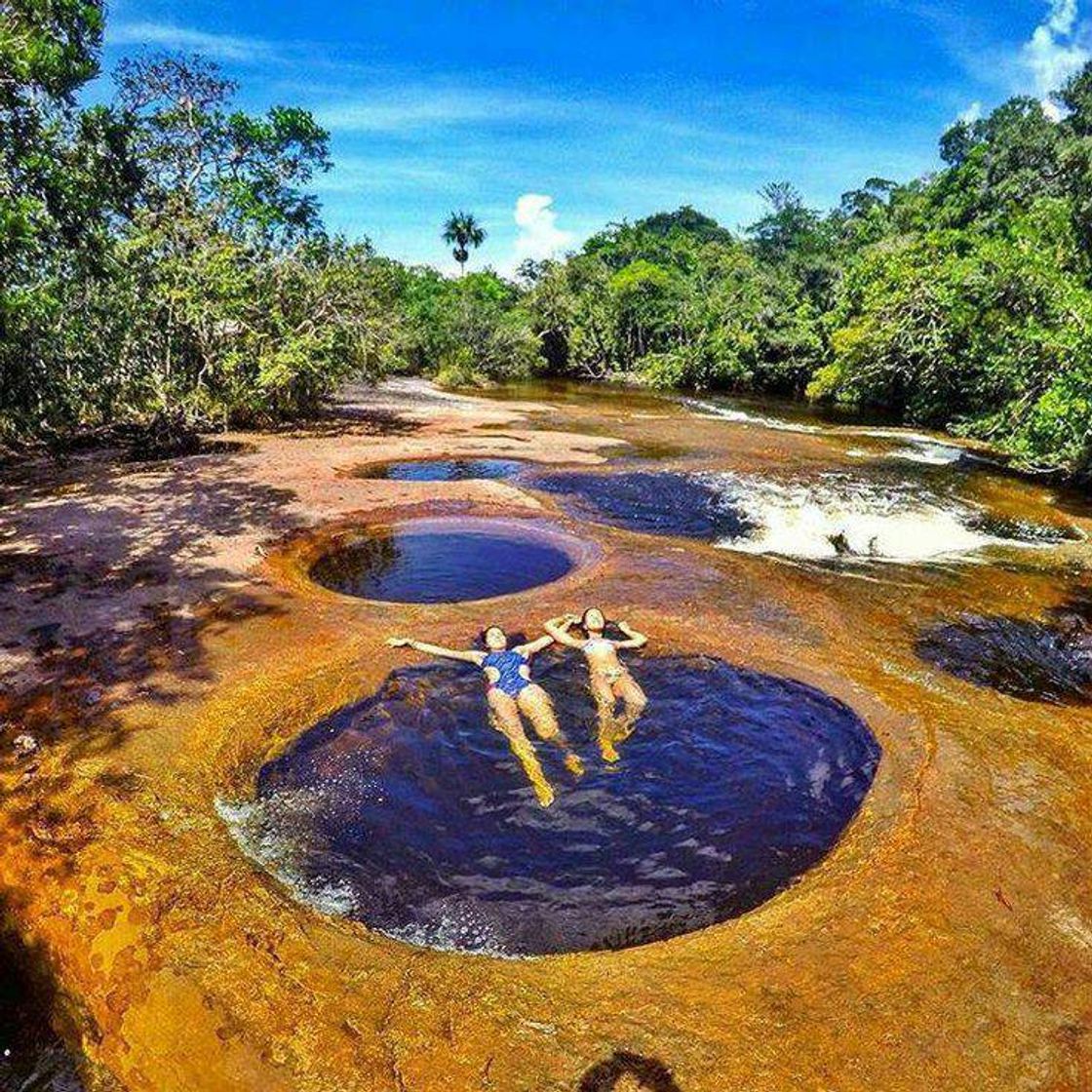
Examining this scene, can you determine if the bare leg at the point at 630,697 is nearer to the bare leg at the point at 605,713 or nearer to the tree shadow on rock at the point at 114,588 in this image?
the bare leg at the point at 605,713

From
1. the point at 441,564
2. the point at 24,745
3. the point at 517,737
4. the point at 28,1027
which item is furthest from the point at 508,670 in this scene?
the point at 441,564

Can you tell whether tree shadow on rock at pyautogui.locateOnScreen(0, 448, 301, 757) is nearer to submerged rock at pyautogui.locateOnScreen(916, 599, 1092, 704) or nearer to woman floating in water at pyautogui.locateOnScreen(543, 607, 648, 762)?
woman floating in water at pyautogui.locateOnScreen(543, 607, 648, 762)

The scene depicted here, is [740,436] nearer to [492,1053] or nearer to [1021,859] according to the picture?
[1021,859]

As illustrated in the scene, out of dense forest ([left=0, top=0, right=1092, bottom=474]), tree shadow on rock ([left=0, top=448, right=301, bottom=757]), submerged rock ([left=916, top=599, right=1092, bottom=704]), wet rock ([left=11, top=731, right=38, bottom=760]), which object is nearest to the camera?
wet rock ([left=11, top=731, right=38, bottom=760])

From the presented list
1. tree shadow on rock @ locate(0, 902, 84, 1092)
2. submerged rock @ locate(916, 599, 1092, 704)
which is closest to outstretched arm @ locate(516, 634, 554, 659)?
submerged rock @ locate(916, 599, 1092, 704)

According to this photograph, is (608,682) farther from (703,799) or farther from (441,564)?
(441,564)

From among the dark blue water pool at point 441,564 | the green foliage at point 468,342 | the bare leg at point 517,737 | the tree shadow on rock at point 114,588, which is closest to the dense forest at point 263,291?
the tree shadow on rock at point 114,588

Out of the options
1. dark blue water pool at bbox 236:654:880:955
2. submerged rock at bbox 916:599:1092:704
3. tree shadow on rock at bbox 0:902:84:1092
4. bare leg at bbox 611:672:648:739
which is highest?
submerged rock at bbox 916:599:1092:704
